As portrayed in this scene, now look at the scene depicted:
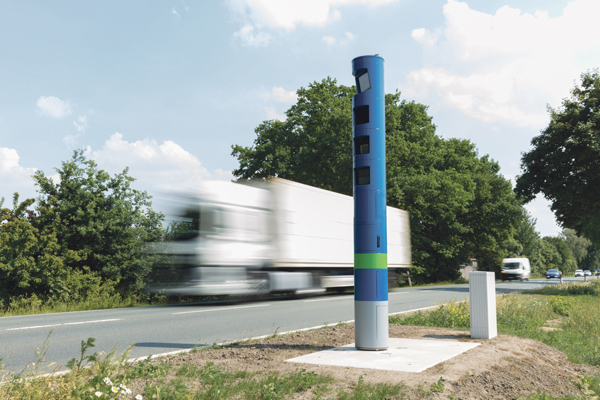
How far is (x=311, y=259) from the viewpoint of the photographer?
17281 millimetres

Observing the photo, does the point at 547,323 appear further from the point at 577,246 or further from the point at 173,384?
the point at 577,246

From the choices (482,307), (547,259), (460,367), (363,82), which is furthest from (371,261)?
(547,259)

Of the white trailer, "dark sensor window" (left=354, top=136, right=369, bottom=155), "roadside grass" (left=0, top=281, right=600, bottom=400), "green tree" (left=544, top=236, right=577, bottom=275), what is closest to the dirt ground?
"roadside grass" (left=0, top=281, right=600, bottom=400)

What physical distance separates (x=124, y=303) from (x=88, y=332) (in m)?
10.9

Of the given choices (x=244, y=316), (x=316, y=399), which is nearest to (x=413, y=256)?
(x=244, y=316)

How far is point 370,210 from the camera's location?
6.76 meters

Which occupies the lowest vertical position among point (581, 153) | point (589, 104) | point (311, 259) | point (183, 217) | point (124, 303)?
point (124, 303)

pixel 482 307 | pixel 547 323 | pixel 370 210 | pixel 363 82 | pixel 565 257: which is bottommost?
pixel 547 323

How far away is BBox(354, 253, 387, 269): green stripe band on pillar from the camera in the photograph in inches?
262

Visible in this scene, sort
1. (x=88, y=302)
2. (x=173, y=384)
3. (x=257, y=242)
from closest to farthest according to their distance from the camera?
(x=173, y=384) < (x=257, y=242) < (x=88, y=302)

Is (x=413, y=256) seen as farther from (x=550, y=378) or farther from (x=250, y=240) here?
(x=550, y=378)

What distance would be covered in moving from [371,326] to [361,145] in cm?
252

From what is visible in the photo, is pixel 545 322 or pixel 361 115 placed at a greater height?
pixel 361 115

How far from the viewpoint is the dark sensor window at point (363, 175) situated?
689cm
